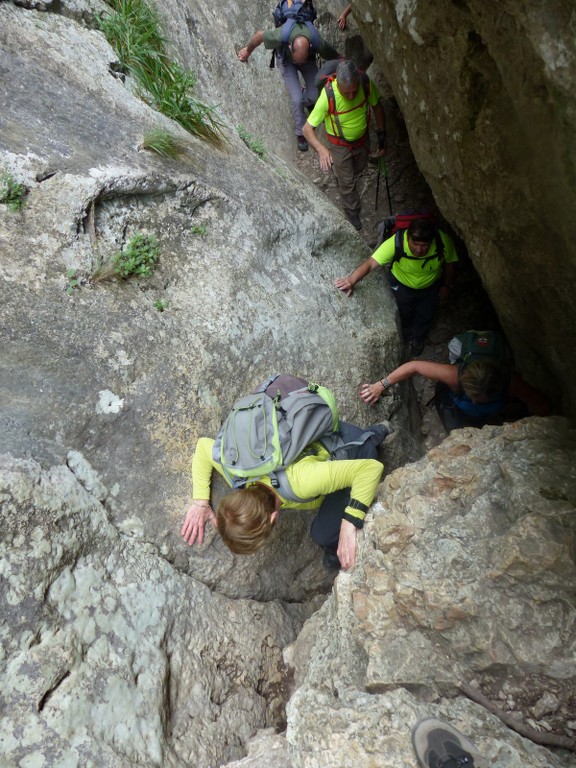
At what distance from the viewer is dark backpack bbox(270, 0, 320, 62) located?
6.81 m

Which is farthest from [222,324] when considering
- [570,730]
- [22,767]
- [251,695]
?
[570,730]

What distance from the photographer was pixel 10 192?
364cm

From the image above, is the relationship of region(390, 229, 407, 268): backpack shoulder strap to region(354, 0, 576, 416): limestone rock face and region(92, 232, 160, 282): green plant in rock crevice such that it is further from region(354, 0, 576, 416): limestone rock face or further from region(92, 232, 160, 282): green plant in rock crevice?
region(92, 232, 160, 282): green plant in rock crevice

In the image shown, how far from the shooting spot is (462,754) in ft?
7.39

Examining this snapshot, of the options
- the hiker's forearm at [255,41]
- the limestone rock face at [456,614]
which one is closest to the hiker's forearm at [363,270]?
the limestone rock face at [456,614]

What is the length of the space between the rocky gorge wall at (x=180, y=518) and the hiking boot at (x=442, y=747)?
7 centimetres

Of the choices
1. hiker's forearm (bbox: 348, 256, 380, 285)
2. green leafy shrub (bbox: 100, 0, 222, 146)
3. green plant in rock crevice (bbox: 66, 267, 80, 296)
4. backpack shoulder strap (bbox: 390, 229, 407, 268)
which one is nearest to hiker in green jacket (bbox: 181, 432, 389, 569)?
green plant in rock crevice (bbox: 66, 267, 80, 296)

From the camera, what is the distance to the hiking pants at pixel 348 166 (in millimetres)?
6691

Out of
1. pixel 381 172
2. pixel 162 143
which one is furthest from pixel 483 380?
pixel 381 172

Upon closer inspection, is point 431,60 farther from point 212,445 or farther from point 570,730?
point 570,730

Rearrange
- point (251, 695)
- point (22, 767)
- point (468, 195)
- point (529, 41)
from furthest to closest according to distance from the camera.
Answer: point (468, 195) → point (251, 695) → point (22, 767) → point (529, 41)

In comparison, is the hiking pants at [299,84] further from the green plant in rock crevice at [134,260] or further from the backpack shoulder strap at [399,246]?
the green plant in rock crevice at [134,260]

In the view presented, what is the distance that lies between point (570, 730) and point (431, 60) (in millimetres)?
3909

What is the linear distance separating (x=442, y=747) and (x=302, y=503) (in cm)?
153
